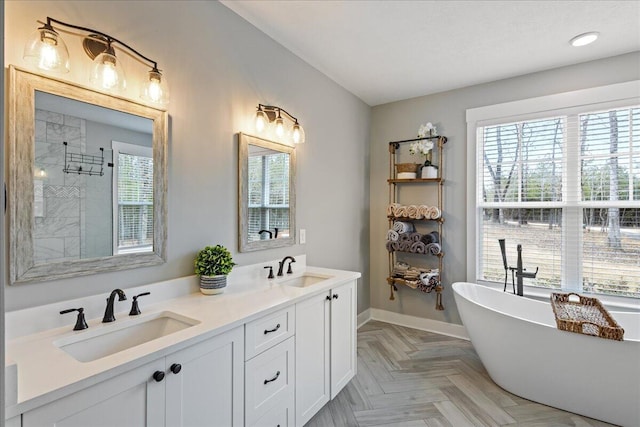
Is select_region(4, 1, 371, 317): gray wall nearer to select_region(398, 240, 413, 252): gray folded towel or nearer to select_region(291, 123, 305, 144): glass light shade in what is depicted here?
select_region(291, 123, 305, 144): glass light shade

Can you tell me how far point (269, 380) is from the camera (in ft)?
5.40

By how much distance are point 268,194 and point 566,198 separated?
2.70m

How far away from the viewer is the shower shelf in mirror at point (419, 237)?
3369 mm

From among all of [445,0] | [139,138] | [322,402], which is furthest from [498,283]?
[139,138]

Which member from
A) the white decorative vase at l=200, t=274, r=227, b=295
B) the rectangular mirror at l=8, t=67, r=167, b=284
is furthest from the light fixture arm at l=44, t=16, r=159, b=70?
the white decorative vase at l=200, t=274, r=227, b=295

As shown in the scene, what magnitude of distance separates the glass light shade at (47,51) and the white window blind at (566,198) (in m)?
3.38

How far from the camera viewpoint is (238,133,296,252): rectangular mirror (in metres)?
2.20

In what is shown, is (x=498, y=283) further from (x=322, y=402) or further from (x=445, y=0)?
(x=445, y=0)

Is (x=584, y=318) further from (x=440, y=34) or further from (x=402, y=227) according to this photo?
(x=440, y=34)

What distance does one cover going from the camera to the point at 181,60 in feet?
5.97

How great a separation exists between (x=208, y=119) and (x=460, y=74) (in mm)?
2460

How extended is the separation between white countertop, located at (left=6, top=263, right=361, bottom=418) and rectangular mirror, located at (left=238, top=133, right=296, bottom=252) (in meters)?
0.38

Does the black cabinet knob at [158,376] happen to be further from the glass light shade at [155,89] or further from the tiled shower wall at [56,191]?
the glass light shade at [155,89]

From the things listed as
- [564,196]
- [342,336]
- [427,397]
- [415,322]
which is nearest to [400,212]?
[415,322]
